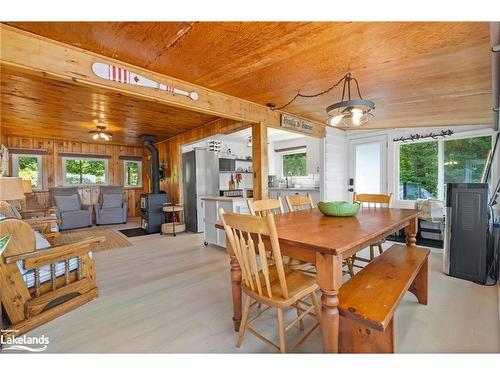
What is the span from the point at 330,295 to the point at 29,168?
24.9ft

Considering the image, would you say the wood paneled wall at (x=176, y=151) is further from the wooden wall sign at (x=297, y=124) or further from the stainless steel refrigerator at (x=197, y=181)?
the wooden wall sign at (x=297, y=124)

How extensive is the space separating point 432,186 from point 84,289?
17.3 ft

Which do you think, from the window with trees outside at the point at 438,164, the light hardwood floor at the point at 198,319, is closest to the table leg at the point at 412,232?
the light hardwood floor at the point at 198,319

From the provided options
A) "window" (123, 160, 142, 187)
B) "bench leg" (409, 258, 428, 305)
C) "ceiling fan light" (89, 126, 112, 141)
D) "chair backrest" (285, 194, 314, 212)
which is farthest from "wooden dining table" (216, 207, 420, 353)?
"window" (123, 160, 142, 187)

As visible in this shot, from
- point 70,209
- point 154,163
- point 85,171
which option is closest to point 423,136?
point 154,163

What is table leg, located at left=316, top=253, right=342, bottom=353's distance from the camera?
1.12m

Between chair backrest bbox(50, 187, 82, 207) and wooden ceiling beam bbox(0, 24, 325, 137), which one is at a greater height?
wooden ceiling beam bbox(0, 24, 325, 137)

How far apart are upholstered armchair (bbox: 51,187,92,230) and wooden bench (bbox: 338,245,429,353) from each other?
643cm

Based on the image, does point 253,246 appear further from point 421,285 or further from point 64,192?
point 64,192

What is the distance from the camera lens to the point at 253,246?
1.26 meters

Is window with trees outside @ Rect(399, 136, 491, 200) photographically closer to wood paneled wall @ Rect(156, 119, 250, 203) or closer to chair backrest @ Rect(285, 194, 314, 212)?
chair backrest @ Rect(285, 194, 314, 212)

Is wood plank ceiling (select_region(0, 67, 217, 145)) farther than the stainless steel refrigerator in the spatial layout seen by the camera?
No

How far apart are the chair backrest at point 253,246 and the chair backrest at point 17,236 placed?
161 centimetres
